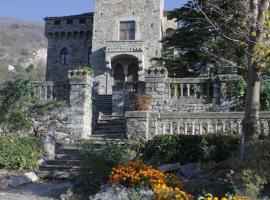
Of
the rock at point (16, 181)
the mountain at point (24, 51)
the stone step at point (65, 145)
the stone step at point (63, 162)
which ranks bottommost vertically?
the rock at point (16, 181)

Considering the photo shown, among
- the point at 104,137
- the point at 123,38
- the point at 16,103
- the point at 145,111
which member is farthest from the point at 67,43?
the point at 145,111

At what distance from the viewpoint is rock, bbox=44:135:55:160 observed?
13852 mm

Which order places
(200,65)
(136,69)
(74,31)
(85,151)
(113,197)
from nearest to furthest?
(113,197) → (85,151) → (200,65) → (136,69) → (74,31)

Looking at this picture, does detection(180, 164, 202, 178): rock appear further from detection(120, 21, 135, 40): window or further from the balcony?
detection(120, 21, 135, 40): window

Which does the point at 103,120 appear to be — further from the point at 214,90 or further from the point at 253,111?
the point at 253,111

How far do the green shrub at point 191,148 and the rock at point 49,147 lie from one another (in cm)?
341

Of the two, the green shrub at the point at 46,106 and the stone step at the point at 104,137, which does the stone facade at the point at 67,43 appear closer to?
the green shrub at the point at 46,106

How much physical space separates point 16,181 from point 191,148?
4529mm

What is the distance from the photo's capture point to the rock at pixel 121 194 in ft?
27.3

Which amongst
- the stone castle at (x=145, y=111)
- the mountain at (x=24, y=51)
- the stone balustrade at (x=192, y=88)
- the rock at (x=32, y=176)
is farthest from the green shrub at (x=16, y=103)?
the mountain at (x=24, y=51)

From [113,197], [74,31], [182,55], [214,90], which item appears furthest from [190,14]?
[74,31]

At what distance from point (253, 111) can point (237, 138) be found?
1.77 metres

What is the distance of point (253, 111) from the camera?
31.5ft

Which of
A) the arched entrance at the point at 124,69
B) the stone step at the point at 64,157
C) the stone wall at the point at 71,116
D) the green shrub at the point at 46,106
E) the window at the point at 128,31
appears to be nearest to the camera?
the stone step at the point at 64,157
